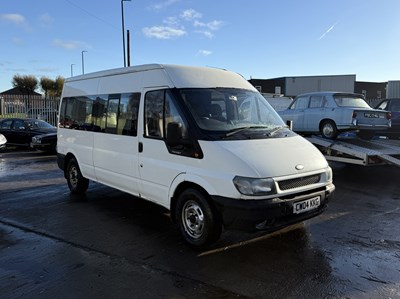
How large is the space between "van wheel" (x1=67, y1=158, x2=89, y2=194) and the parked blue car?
685 cm

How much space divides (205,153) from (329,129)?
23.9ft

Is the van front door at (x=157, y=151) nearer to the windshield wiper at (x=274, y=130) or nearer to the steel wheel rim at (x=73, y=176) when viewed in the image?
the windshield wiper at (x=274, y=130)

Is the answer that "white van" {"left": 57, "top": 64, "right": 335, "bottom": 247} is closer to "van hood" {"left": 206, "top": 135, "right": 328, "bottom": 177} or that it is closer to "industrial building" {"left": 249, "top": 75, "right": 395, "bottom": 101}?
"van hood" {"left": 206, "top": 135, "right": 328, "bottom": 177}

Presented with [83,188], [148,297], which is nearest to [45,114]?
[83,188]

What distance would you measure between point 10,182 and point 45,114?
15.7 m

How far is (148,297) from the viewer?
3.71m

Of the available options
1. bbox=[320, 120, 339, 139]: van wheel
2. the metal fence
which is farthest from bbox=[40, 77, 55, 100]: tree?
bbox=[320, 120, 339, 139]: van wheel

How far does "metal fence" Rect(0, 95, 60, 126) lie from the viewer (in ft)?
78.6

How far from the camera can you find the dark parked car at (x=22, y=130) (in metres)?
17.7

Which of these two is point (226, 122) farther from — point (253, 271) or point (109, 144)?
point (109, 144)

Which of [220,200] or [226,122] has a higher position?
[226,122]

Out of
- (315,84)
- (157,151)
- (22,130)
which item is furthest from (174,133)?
(315,84)

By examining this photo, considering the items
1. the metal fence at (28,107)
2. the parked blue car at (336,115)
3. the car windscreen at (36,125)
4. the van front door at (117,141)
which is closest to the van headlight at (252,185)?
the van front door at (117,141)

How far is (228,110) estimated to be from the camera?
5352 mm
